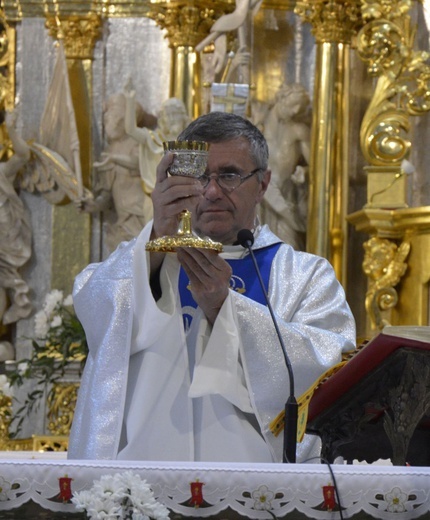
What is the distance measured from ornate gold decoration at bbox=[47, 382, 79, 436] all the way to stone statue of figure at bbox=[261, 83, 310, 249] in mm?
1940

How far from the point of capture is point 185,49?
973 cm

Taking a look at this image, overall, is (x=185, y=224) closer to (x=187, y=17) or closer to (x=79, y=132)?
(x=187, y=17)

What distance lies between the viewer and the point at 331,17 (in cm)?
929

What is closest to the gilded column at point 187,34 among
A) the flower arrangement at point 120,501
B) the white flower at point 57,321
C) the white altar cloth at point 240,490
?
the white flower at point 57,321

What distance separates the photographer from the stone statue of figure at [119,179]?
9883 millimetres

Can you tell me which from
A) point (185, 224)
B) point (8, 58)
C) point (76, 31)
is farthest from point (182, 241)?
point (8, 58)

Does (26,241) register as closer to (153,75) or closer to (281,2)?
(153,75)

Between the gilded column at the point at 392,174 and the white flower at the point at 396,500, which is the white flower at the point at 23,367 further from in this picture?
the white flower at the point at 396,500

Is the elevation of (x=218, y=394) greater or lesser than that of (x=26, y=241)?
greater

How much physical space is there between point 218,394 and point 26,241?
619 cm

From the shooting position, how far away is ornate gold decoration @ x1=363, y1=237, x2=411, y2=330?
834 cm

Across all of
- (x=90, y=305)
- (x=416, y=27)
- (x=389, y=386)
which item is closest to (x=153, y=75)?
(x=416, y=27)

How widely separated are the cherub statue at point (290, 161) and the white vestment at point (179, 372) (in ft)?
16.8

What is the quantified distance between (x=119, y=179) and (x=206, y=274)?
6.21m
